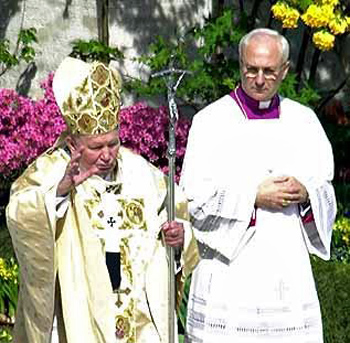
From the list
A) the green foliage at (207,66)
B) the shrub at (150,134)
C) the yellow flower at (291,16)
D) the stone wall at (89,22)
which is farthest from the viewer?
the stone wall at (89,22)

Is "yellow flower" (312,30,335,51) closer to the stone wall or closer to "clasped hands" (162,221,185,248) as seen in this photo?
"clasped hands" (162,221,185,248)

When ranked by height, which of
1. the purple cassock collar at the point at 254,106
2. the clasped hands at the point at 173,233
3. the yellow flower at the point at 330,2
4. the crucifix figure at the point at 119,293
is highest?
the yellow flower at the point at 330,2

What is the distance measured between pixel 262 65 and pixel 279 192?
0.52 metres

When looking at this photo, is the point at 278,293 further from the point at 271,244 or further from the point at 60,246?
the point at 60,246

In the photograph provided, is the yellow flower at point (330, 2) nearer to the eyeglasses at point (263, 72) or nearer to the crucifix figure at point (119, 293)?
the eyeglasses at point (263, 72)

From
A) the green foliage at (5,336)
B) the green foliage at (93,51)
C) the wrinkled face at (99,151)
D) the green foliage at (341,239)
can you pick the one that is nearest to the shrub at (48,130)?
the green foliage at (93,51)

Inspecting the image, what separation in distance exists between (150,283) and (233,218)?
0.51m

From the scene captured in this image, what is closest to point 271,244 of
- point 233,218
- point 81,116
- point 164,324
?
point 233,218

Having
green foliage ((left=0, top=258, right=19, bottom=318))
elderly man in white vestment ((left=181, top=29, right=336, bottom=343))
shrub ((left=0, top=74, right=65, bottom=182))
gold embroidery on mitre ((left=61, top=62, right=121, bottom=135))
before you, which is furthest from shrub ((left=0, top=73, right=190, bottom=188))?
gold embroidery on mitre ((left=61, top=62, right=121, bottom=135))

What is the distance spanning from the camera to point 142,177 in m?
5.78

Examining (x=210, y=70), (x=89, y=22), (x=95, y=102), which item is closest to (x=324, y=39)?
(x=210, y=70)

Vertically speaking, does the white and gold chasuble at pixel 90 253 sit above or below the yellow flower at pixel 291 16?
below

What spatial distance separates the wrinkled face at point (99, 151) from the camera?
5504mm

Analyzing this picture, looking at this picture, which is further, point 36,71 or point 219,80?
point 36,71
